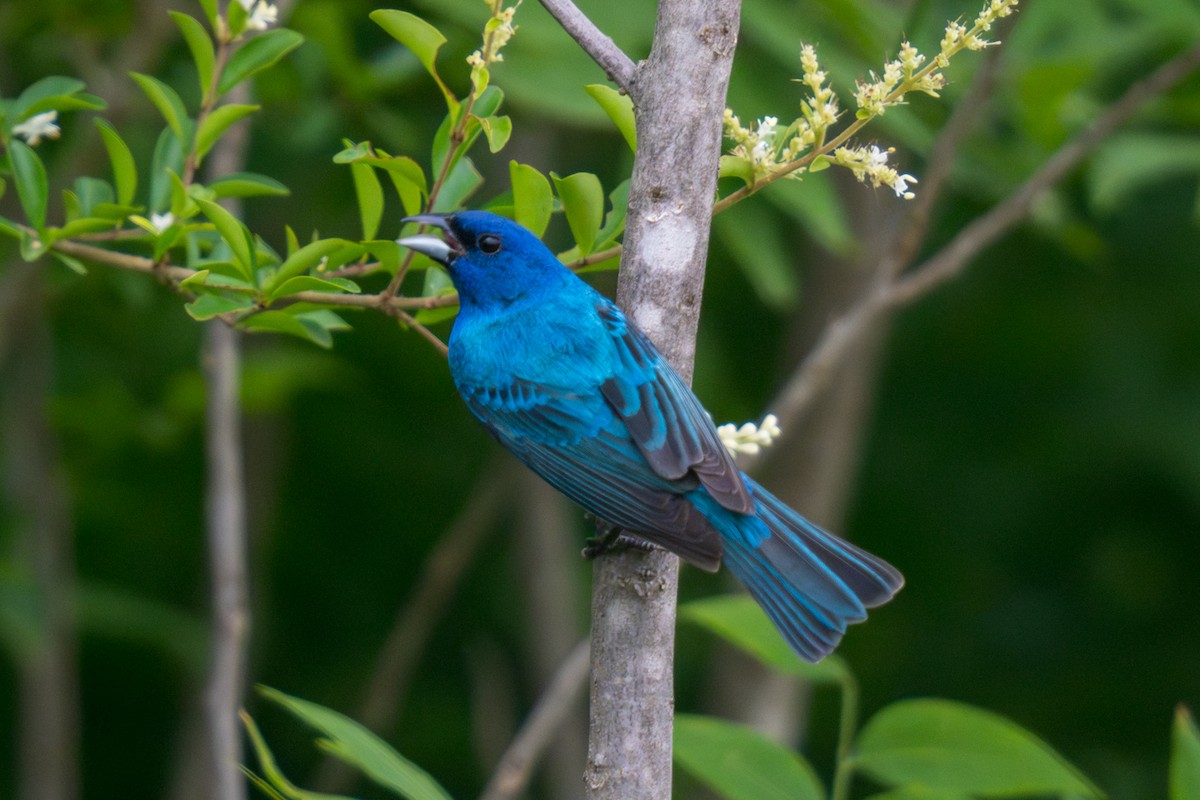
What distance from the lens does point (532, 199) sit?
7.54 feet

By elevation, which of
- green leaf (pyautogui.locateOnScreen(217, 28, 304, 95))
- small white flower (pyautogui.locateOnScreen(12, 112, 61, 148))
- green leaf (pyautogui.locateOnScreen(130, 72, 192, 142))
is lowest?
small white flower (pyautogui.locateOnScreen(12, 112, 61, 148))

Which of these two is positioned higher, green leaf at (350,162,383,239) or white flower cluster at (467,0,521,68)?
white flower cluster at (467,0,521,68)

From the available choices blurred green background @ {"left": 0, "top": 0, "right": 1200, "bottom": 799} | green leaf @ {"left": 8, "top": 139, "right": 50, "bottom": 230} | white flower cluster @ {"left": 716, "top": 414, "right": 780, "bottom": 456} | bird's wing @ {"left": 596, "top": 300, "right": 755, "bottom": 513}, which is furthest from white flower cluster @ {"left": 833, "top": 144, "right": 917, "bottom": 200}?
blurred green background @ {"left": 0, "top": 0, "right": 1200, "bottom": 799}

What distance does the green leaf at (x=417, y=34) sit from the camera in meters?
2.18

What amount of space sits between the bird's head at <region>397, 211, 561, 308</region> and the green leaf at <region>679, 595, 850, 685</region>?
90 cm

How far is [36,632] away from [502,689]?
204cm

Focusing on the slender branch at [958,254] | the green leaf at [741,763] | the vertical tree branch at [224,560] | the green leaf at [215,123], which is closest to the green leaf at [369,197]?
the green leaf at [215,123]

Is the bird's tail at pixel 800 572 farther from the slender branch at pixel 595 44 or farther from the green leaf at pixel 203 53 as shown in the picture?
the green leaf at pixel 203 53

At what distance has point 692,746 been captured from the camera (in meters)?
2.70

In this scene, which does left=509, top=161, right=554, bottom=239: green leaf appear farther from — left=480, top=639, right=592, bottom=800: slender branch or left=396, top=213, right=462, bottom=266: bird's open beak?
left=480, top=639, right=592, bottom=800: slender branch

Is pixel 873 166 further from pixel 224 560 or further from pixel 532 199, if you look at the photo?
pixel 224 560

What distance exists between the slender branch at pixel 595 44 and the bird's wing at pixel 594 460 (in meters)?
0.78

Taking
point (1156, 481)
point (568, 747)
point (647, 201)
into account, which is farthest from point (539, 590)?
point (647, 201)

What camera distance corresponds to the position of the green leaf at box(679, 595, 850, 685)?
2865 millimetres
